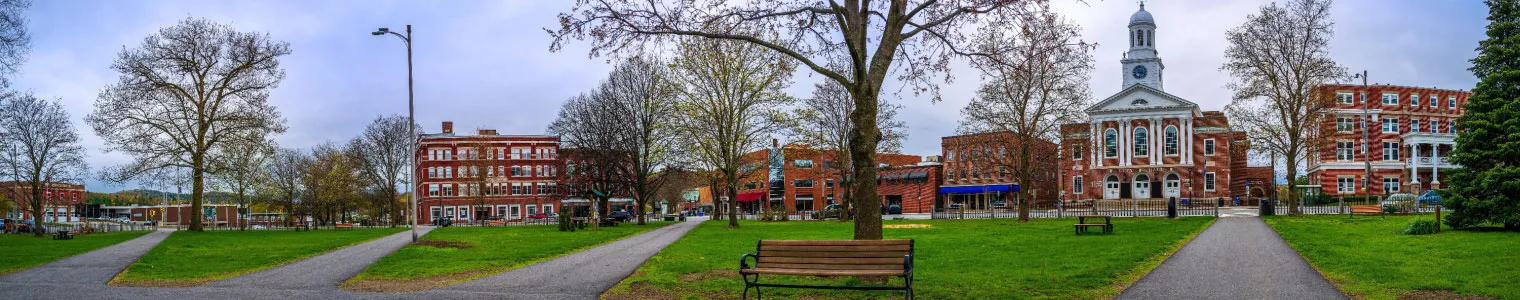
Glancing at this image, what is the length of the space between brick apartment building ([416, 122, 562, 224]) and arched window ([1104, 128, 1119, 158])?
54305 mm

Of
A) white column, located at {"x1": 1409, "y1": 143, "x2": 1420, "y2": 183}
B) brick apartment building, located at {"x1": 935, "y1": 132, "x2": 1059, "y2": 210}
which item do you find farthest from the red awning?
white column, located at {"x1": 1409, "y1": 143, "x2": 1420, "y2": 183}

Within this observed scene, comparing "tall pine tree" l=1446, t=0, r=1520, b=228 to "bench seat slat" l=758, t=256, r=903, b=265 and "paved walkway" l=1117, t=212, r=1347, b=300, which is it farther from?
"bench seat slat" l=758, t=256, r=903, b=265

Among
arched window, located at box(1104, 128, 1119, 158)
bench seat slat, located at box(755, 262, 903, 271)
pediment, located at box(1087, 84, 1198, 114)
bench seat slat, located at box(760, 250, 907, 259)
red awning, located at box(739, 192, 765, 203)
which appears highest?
pediment, located at box(1087, 84, 1198, 114)

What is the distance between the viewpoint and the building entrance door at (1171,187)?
7100cm

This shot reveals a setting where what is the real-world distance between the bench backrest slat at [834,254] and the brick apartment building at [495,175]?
88204 mm

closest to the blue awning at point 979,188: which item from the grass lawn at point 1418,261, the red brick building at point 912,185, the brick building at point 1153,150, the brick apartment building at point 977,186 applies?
the brick apartment building at point 977,186

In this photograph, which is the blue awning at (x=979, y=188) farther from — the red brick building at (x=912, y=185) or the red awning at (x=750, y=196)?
the red awning at (x=750, y=196)

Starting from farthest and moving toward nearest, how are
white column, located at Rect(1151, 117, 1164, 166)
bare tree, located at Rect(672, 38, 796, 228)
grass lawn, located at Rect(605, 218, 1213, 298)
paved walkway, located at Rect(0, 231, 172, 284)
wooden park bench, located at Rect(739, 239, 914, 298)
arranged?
white column, located at Rect(1151, 117, 1164, 166), bare tree, located at Rect(672, 38, 796, 228), paved walkway, located at Rect(0, 231, 172, 284), grass lawn, located at Rect(605, 218, 1213, 298), wooden park bench, located at Rect(739, 239, 914, 298)

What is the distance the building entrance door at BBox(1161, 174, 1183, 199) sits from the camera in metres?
71.0

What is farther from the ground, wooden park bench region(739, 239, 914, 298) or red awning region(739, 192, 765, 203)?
wooden park bench region(739, 239, 914, 298)

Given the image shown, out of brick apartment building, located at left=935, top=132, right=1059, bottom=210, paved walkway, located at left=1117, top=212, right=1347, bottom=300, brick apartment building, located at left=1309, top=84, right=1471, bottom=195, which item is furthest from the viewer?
brick apartment building, located at left=935, top=132, right=1059, bottom=210

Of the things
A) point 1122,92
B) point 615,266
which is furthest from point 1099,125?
point 615,266

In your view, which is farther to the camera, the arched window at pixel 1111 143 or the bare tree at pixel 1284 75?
the arched window at pixel 1111 143

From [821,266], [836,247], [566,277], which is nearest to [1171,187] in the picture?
[566,277]
